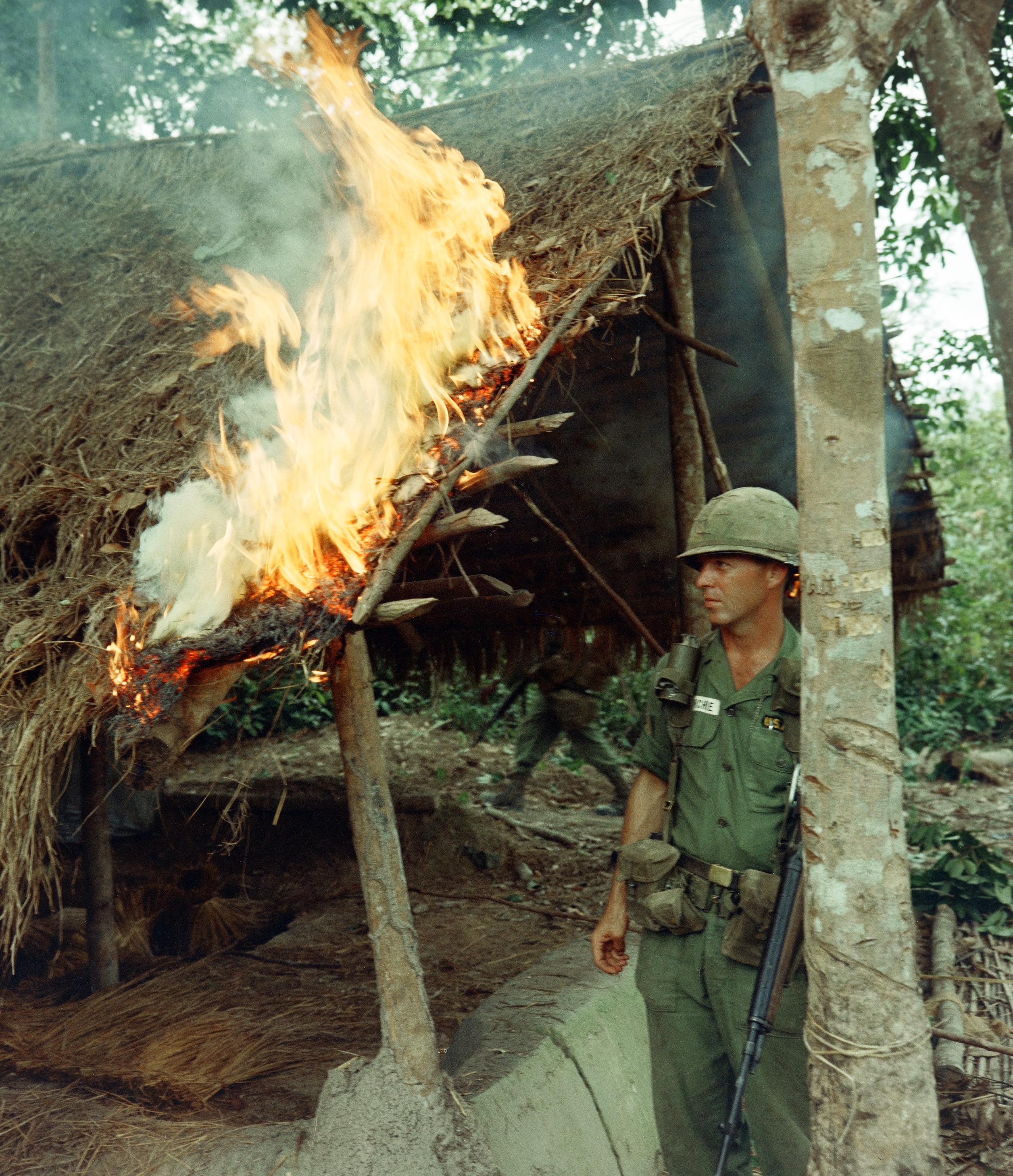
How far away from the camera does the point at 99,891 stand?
4.53 m

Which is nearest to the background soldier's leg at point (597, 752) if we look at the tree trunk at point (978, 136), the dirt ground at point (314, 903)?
the dirt ground at point (314, 903)

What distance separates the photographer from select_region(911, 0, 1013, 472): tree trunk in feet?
12.7

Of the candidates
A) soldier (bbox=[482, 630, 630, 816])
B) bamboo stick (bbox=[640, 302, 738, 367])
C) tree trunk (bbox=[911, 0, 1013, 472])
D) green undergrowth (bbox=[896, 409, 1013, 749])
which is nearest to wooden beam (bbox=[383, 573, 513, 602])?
bamboo stick (bbox=[640, 302, 738, 367])

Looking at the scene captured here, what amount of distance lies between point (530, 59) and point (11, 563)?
670 centimetres

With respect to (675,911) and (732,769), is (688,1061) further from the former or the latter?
(732,769)

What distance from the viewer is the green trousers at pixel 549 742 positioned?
698 centimetres

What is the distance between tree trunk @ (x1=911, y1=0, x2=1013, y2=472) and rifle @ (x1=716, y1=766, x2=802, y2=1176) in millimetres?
2539

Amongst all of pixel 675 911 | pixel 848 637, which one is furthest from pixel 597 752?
pixel 848 637

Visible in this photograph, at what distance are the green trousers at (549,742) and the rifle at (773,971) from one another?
4.58 metres

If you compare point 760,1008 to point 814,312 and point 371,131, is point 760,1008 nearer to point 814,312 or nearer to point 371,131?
point 814,312

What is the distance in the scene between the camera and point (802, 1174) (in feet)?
7.66

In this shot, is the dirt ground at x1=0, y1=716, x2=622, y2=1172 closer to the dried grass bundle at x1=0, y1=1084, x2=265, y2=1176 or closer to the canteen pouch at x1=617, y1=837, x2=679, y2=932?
the dried grass bundle at x1=0, y1=1084, x2=265, y2=1176

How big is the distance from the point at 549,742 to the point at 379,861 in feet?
14.2

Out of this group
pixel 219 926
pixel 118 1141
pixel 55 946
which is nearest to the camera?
→ pixel 118 1141
